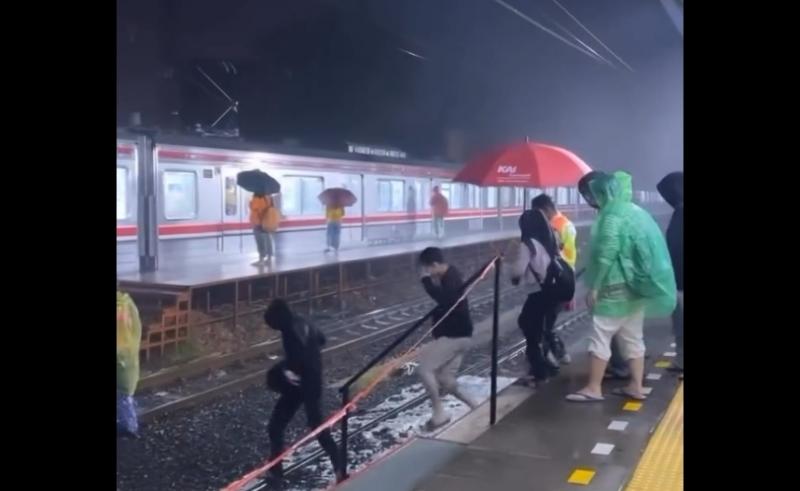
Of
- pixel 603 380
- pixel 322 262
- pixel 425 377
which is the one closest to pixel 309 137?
pixel 322 262

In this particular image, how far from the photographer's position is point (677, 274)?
13.3ft

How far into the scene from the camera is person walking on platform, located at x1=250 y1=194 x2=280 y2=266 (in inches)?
85.2

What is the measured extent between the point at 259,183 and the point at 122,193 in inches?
14.2

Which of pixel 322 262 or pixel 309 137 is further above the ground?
pixel 309 137

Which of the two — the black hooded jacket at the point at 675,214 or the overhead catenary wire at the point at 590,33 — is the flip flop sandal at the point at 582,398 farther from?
the overhead catenary wire at the point at 590,33

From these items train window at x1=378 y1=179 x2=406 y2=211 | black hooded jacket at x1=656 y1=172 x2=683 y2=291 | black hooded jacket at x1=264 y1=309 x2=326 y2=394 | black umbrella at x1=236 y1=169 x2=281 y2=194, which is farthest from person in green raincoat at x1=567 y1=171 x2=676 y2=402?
black umbrella at x1=236 y1=169 x2=281 y2=194

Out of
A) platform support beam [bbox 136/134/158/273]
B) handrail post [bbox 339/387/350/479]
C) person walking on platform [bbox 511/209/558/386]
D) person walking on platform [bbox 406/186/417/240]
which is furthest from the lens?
person walking on platform [bbox 511/209/558/386]

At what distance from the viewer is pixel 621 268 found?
3516 millimetres

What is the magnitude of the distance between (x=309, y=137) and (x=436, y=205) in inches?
26.7

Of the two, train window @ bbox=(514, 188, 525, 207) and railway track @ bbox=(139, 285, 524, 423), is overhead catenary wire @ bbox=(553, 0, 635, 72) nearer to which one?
train window @ bbox=(514, 188, 525, 207)

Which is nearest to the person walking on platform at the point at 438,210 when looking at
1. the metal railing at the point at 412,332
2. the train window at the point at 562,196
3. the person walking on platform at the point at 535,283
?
the metal railing at the point at 412,332

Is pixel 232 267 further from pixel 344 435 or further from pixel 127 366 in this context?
pixel 344 435

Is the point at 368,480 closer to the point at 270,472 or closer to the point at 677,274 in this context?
the point at 270,472

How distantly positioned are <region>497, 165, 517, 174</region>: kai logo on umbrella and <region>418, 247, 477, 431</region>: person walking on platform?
0.48 m
